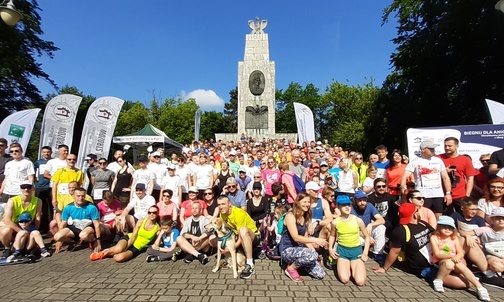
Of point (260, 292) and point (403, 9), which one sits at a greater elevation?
point (403, 9)

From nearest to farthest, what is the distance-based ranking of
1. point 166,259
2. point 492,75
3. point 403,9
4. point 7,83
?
point 166,259 → point 492,75 → point 7,83 → point 403,9

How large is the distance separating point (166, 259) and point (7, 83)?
61.9 ft

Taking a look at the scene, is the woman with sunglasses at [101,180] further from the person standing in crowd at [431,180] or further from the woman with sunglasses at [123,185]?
the person standing in crowd at [431,180]

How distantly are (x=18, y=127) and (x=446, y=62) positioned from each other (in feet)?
68.4

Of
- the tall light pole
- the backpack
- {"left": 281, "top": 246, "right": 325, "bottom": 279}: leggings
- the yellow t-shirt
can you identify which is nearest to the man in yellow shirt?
the yellow t-shirt

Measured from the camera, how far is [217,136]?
23266mm

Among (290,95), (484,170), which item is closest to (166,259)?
(484,170)

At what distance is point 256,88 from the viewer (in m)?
24.0

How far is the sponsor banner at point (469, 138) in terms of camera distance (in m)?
6.17

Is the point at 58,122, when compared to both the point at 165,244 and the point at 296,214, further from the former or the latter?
the point at 296,214

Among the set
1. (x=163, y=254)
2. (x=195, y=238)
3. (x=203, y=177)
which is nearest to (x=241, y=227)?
(x=195, y=238)

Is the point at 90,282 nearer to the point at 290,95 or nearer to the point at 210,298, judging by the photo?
the point at 210,298

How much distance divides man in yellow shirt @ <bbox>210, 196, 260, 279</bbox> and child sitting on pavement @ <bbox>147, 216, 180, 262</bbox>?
1178 mm

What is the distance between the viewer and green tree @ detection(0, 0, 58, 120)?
14852mm
